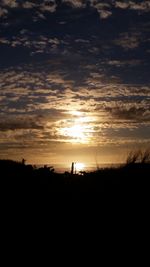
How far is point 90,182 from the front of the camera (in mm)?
14055

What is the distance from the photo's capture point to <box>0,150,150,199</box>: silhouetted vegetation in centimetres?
1209

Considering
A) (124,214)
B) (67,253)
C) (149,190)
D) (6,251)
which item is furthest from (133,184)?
(6,251)

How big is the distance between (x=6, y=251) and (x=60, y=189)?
4930mm

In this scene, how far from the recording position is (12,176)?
15.1 metres

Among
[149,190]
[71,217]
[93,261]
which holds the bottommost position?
[93,261]

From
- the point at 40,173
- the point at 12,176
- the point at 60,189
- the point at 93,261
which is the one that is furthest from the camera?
the point at 40,173

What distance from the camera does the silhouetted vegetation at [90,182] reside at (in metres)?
12.1

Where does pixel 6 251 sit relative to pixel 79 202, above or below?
below

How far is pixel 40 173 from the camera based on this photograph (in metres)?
16.3

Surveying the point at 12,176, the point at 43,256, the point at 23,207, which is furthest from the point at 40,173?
the point at 43,256

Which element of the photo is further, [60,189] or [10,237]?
[60,189]

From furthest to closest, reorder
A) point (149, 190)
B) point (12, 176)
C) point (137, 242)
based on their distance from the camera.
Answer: point (12, 176) → point (149, 190) → point (137, 242)

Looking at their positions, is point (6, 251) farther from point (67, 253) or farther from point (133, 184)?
point (133, 184)

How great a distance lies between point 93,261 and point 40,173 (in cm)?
791
